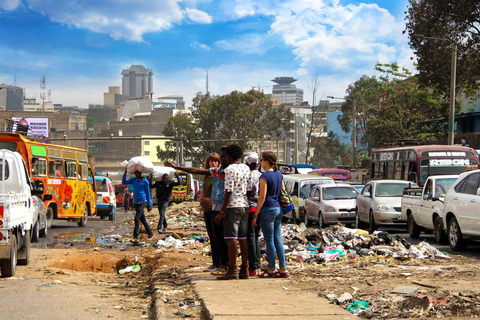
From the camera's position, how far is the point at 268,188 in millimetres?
9945

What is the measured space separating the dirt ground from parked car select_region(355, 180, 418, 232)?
7.36 metres

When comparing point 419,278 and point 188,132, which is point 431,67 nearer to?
point 419,278

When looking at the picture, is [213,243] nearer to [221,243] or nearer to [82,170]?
[221,243]

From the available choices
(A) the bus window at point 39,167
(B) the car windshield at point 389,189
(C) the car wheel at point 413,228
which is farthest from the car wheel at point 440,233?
(A) the bus window at point 39,167

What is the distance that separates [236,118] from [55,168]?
46841 mm

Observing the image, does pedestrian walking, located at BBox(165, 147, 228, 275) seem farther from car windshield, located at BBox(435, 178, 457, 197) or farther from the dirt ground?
car windshield, located at BBox(435, 178, 457, 197)

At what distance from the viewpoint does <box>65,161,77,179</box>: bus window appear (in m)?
26.9

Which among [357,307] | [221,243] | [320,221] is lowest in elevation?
[320,221]

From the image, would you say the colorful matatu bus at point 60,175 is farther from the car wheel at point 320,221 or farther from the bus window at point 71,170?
the car wheel at point 320,221

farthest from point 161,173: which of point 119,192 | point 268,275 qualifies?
point 119,192

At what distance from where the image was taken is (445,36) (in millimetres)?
37344

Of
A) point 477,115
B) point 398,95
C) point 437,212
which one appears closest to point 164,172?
point 437,212

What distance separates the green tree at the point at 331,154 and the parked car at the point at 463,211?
8213 cm

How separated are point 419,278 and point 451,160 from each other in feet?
63.7
